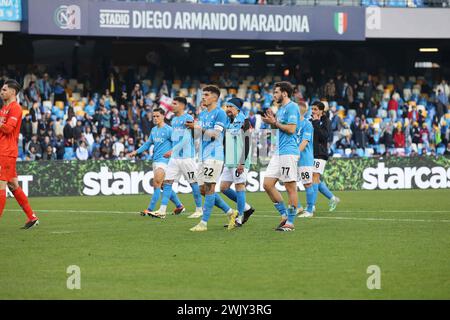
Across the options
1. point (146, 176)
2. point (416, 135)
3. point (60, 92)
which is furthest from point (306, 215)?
point (416, 135)

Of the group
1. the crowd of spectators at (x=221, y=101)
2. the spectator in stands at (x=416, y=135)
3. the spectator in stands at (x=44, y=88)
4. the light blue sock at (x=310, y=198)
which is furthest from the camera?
the spectator in stands at (x=416, y=135)

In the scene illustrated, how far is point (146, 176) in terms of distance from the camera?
1205 inches

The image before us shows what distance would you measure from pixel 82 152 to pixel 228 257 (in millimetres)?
19535

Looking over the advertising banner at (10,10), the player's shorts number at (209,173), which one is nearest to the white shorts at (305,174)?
the player's shorts number at (209,173)

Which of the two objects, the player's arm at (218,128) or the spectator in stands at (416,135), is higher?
the player's arm at (218,128)

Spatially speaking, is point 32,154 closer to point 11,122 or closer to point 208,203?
point 11,122

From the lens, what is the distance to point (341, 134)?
35.9m

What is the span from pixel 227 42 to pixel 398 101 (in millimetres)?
7385

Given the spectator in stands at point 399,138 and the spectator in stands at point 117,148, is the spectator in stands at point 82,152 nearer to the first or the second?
the spectator in stands at point 117,148

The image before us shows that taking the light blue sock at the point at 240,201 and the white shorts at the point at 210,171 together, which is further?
the light blue sock at the point at 240,201

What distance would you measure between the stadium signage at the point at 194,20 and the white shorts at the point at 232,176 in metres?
17.5

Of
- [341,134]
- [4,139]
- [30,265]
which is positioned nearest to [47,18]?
[341,134]

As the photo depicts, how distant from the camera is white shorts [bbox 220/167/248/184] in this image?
57.3ft

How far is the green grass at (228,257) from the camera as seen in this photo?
1007 centimetres
